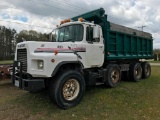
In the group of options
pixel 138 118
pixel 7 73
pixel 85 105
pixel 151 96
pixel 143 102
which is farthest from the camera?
pixel 7 73

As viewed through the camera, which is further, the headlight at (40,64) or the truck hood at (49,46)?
the truck hood at (49,46)

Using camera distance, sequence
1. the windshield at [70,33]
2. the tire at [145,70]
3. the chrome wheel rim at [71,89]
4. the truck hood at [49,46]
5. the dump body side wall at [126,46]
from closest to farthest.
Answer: the truck hood at [49,46] < the chrome wheel rim at [71,89] < the windshield at [70,33] < the dump body side wall at [126,46] < the tire at [145,70]

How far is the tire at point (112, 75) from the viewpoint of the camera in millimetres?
7458

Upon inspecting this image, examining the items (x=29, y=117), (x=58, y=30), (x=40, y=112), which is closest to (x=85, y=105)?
(x=40, y=112)

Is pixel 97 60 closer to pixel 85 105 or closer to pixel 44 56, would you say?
pixel 85 105

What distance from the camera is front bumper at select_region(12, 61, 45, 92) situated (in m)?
4.82

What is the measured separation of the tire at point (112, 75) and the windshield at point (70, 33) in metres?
2.23

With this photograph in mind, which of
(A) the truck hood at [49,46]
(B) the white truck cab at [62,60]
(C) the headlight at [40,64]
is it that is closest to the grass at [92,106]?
(B) the white truck cab at [62,60]

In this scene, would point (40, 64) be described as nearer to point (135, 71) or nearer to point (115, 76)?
point (115, 76)

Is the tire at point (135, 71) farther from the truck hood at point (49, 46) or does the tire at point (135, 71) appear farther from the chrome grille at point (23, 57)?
the chrome grille at point (23, 57)

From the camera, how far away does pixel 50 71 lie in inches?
193

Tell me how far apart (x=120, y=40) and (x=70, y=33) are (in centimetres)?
296

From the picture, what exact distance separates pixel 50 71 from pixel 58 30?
2720 millimetres

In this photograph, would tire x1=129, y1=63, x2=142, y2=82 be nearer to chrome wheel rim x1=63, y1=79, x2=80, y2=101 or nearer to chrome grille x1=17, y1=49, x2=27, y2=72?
chrome wheel rim x1=63, y1=79, x2=80, y2=101
